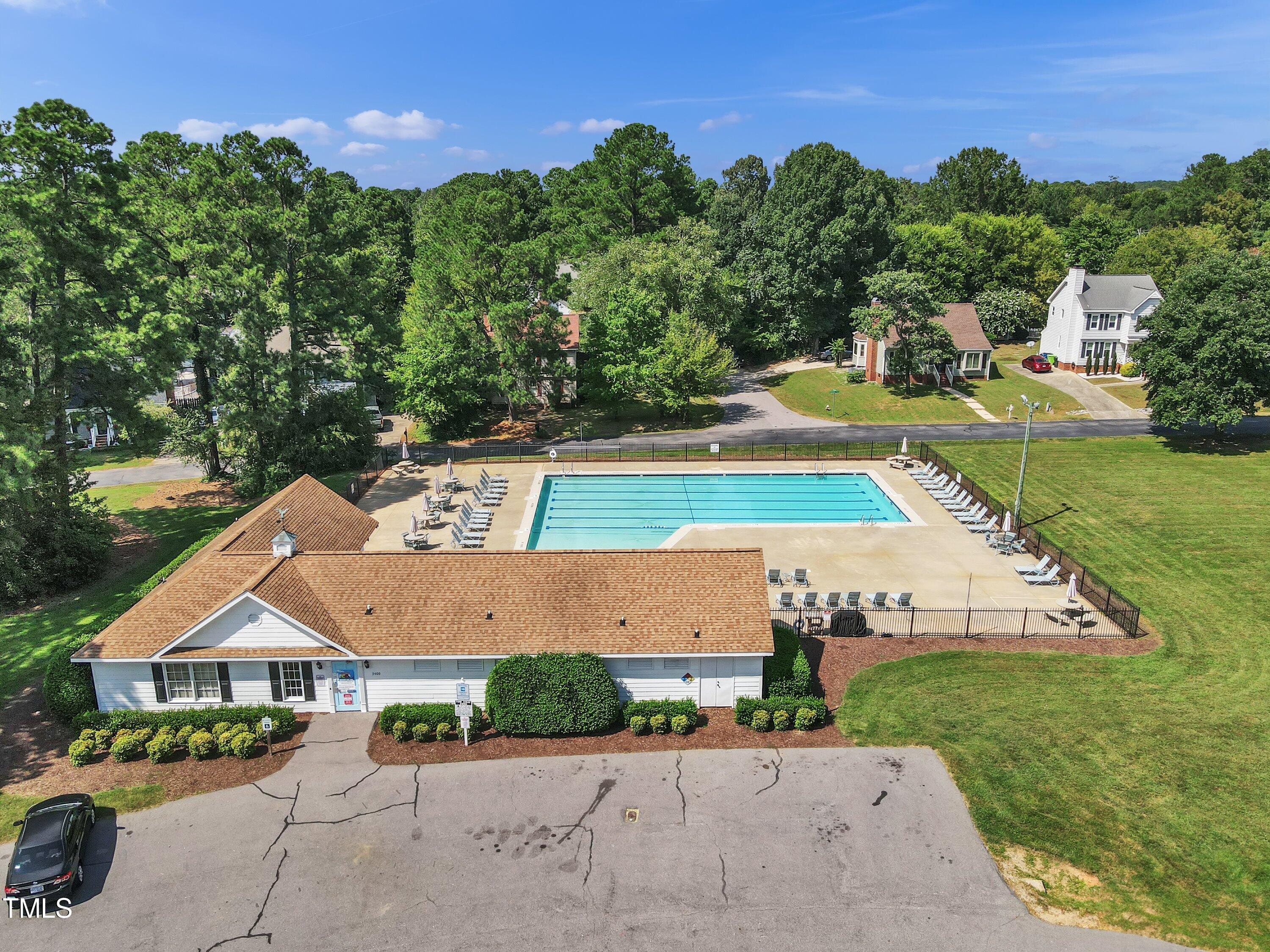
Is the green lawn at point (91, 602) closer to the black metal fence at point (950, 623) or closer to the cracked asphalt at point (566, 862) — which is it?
the cracked asphalt at point (566, 862)

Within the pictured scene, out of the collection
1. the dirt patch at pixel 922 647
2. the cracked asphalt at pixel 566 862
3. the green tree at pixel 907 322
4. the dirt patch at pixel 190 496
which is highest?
the green tree at pixel 907 322

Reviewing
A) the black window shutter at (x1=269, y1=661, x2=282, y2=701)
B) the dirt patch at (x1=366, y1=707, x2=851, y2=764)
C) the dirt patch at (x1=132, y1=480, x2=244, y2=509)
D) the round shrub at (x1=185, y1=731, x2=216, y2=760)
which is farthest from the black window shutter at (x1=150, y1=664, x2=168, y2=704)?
the dirt patch at (x1=132, y1=480, x2=244, y2=509)

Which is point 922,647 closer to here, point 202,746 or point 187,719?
point 202,746

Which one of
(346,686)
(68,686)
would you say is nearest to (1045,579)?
(346,686)

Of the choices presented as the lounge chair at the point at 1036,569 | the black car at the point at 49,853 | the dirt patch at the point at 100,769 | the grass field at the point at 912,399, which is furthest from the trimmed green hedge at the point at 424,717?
the grass field at the point at 912,399

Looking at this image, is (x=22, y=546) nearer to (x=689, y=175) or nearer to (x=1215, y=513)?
(x=1215, y=513)

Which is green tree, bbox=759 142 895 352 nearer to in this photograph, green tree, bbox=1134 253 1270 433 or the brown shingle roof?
green tree, bbox=1134 253 1270 433
